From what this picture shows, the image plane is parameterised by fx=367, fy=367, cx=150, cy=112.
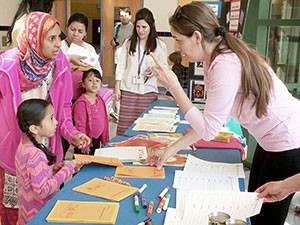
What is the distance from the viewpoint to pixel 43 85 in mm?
2127

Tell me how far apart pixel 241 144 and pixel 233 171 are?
48 centimetres

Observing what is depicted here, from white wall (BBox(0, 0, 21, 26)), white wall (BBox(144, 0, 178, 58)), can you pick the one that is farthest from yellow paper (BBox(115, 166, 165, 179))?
white wall (BBox(144, 0, 178, 58))

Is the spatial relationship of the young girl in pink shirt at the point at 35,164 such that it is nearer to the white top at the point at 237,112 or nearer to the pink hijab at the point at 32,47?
the pink hijab at the point at 32,47

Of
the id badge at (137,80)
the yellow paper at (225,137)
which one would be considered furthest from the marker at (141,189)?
the id badge at (137,80)

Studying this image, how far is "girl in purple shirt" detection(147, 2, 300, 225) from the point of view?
57.0 inches

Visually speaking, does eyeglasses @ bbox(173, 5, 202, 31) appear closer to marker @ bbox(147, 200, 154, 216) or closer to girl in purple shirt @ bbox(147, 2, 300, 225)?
girl in purple shirt @ bbox(147, 2, 300, 225)

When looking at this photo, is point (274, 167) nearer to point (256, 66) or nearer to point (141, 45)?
point (256, 66)

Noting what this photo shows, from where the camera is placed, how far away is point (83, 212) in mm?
1271

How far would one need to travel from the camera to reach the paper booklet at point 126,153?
183 centimetres

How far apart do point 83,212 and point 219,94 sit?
2.19 feet

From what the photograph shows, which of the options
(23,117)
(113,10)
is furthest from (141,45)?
(113,10)

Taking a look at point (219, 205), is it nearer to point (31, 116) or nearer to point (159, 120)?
point (31, 116)

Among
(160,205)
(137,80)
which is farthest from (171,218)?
(137,80)

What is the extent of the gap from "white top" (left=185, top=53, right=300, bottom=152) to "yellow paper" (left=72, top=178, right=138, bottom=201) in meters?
0.38
